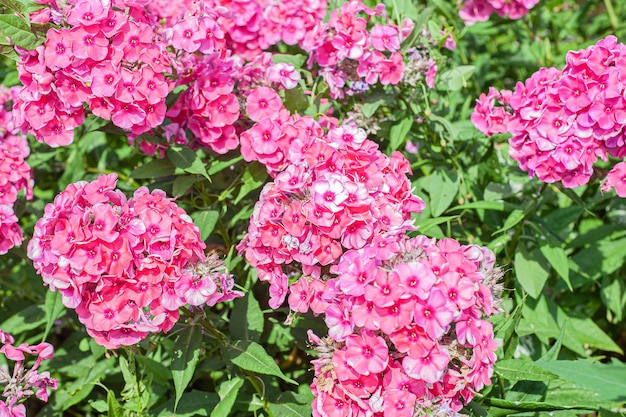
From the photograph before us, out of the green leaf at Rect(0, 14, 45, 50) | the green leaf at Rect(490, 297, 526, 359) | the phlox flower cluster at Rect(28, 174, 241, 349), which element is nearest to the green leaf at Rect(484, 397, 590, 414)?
the green leaf at Rect(490, 297, 526, 359)

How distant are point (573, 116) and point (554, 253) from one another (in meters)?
0.73

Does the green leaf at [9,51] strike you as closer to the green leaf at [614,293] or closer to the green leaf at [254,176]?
the green leaf at [254,176]

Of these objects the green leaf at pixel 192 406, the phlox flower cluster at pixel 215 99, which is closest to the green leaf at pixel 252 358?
the green leaf at pixel 192 406

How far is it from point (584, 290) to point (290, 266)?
201 centimetres

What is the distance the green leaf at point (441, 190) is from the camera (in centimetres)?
327

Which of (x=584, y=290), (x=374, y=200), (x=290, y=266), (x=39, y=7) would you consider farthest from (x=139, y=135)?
(x=584, y=290)

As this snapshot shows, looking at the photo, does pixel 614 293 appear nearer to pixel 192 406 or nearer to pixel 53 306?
pixel 192 406

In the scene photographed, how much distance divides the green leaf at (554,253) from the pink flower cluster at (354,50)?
1.01 m

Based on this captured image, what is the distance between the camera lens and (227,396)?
2727 mm

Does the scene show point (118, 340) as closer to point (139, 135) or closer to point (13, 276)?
point (139, 135)

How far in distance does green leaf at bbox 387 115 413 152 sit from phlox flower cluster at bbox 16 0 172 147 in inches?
40.1

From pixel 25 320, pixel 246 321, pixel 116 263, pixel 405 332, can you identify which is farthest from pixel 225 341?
pixel 25 320

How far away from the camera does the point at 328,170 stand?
8.30ft

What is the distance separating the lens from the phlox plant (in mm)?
2268
